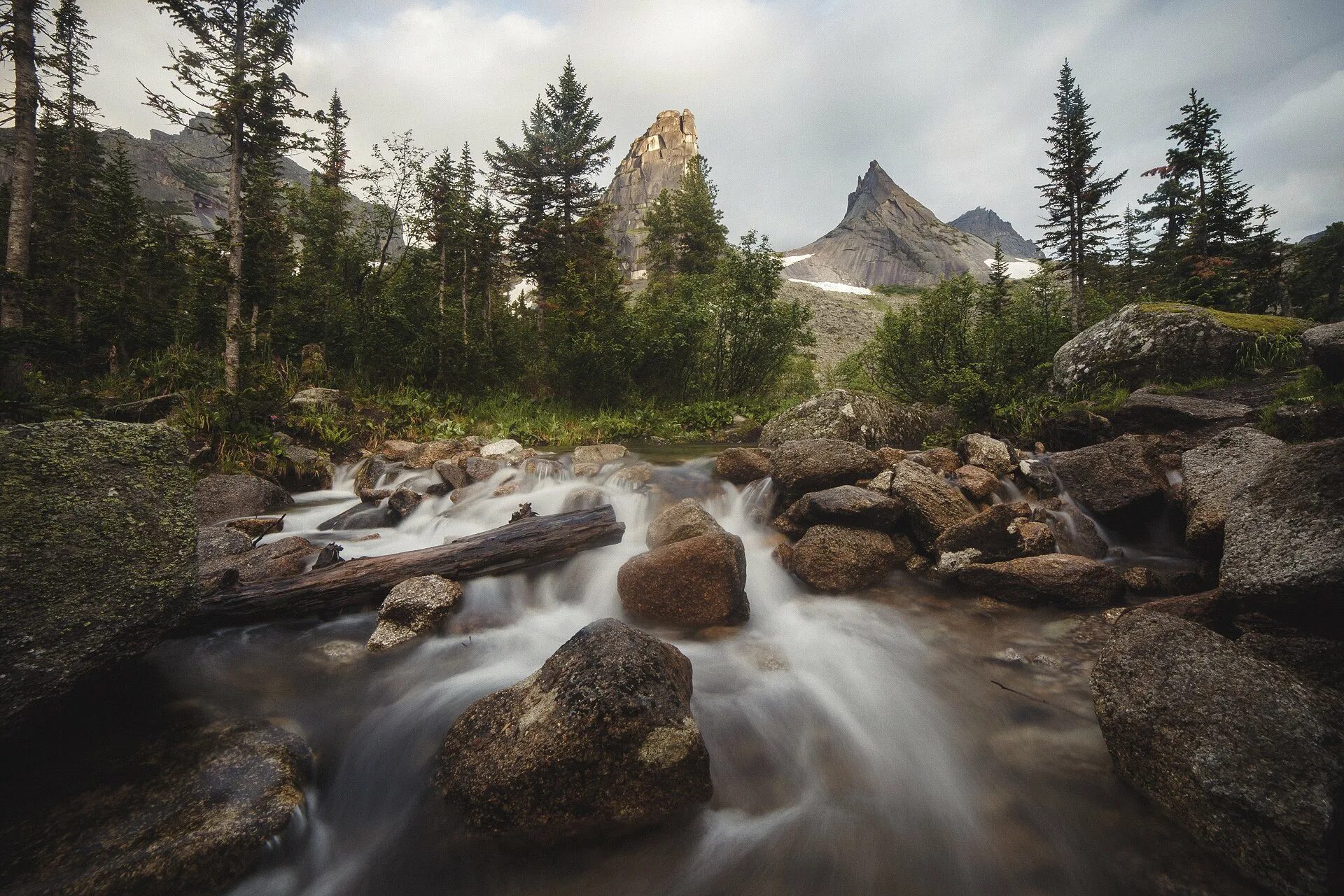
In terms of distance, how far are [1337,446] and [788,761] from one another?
3.95m

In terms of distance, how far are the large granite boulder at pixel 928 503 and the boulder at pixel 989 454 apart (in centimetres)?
137

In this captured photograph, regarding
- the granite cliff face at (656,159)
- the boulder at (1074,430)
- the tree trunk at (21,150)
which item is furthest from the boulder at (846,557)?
the granite cliff face at (656,159)

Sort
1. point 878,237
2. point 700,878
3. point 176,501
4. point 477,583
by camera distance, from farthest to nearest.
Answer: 1. point 878,237
2. point 477,583
3. point 176,501
4. point 700,878

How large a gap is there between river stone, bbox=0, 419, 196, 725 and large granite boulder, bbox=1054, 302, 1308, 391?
14.0 metres

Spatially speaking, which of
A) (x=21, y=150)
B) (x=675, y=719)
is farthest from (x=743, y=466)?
Answer: (x=21, y=150)

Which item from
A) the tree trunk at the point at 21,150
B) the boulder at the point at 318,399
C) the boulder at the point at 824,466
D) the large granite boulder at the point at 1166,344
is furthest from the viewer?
the boulder at the point at 318,399

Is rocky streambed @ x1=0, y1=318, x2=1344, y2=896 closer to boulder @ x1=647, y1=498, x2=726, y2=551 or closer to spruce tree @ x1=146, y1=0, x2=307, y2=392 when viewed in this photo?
boulder @ x1=647, y1=498, x2=726, y2=551

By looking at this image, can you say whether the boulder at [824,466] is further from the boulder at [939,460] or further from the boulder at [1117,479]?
the boulder at [1117,479]

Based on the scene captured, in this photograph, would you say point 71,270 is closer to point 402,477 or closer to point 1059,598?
point 402,477

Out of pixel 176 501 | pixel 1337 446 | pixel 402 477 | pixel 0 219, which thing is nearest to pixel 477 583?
pixel 176 501

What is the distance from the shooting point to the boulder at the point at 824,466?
22.0ft

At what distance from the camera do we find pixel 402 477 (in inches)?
359

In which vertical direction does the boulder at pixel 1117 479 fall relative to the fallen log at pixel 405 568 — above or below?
above

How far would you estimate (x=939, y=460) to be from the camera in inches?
286
